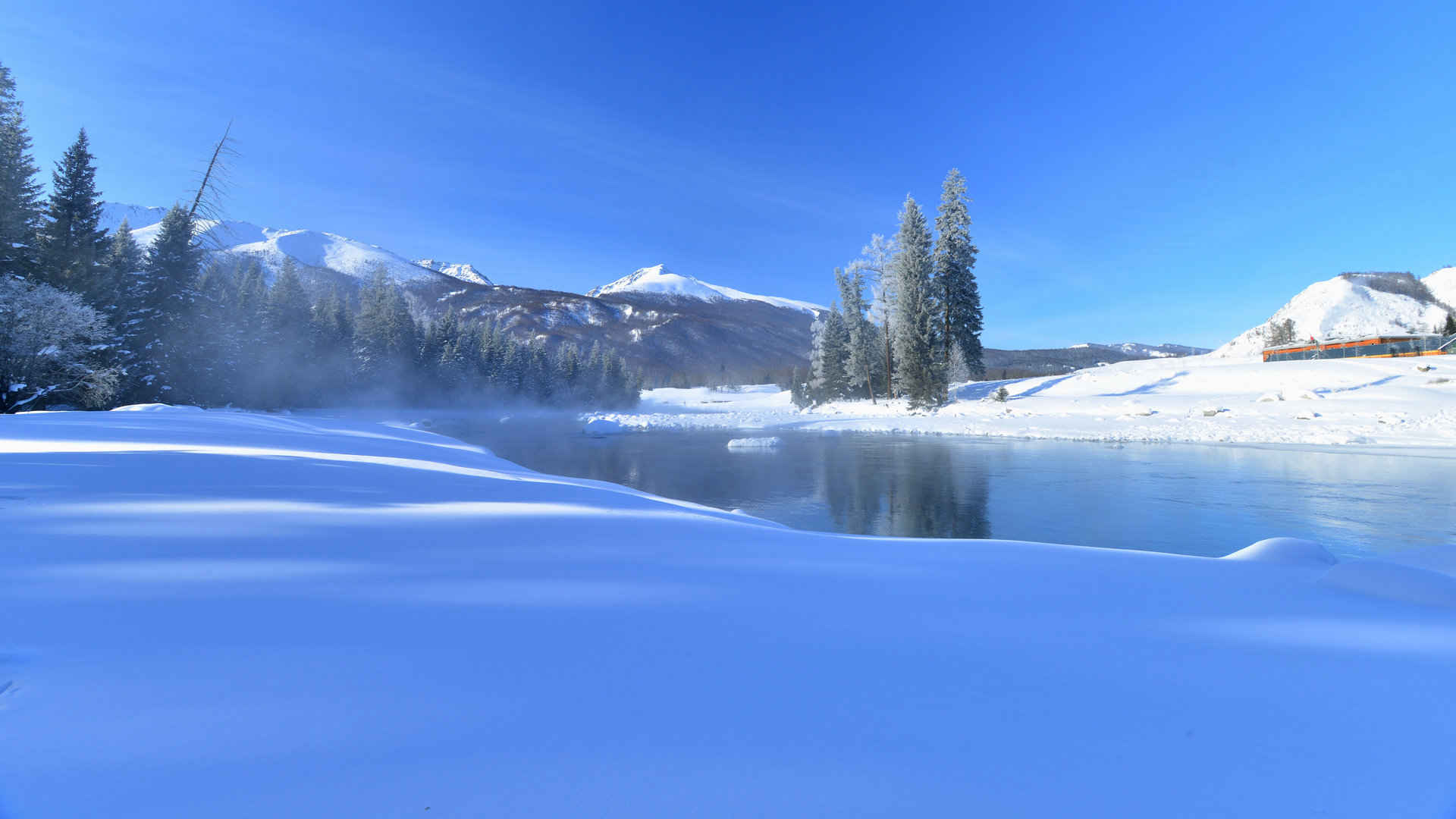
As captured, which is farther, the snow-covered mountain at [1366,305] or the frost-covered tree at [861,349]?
the snow-covered mountain at [1366,305]

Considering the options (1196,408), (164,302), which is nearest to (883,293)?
(1196,408)

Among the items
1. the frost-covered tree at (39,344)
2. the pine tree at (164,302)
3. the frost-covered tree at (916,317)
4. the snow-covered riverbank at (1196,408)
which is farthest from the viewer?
the frost-covered tree at (916,317)

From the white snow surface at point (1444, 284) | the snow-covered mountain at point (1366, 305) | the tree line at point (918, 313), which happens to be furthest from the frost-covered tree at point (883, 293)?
the white snow surface at point (1444, 284)

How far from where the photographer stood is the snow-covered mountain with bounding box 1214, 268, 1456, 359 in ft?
237

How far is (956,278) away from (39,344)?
121ft

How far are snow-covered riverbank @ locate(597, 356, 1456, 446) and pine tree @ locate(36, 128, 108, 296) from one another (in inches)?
830

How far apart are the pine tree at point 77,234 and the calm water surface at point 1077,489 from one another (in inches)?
604

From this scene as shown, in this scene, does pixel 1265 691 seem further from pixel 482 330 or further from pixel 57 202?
pixel 482 330

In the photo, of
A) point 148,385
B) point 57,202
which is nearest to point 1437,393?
point 148,385

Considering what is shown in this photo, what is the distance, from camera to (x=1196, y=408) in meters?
22.4

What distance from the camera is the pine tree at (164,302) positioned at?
2192cm

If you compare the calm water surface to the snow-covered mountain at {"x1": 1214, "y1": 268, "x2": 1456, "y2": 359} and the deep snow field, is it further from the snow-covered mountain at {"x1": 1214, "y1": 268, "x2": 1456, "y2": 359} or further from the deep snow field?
the snow-covered mountain at {"x1": 1214, "y1": 268, "x2": 1456, "y2": 359}

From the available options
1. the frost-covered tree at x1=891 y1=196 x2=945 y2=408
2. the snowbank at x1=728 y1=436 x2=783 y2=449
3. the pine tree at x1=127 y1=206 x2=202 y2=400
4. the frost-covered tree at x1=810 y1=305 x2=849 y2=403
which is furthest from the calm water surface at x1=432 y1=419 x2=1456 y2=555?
the frost-covered tree at x1=810 y1=305 x2=849 y2=403

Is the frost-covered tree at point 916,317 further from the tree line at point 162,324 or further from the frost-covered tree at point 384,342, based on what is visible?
the frost-covered tree at point 384,342
